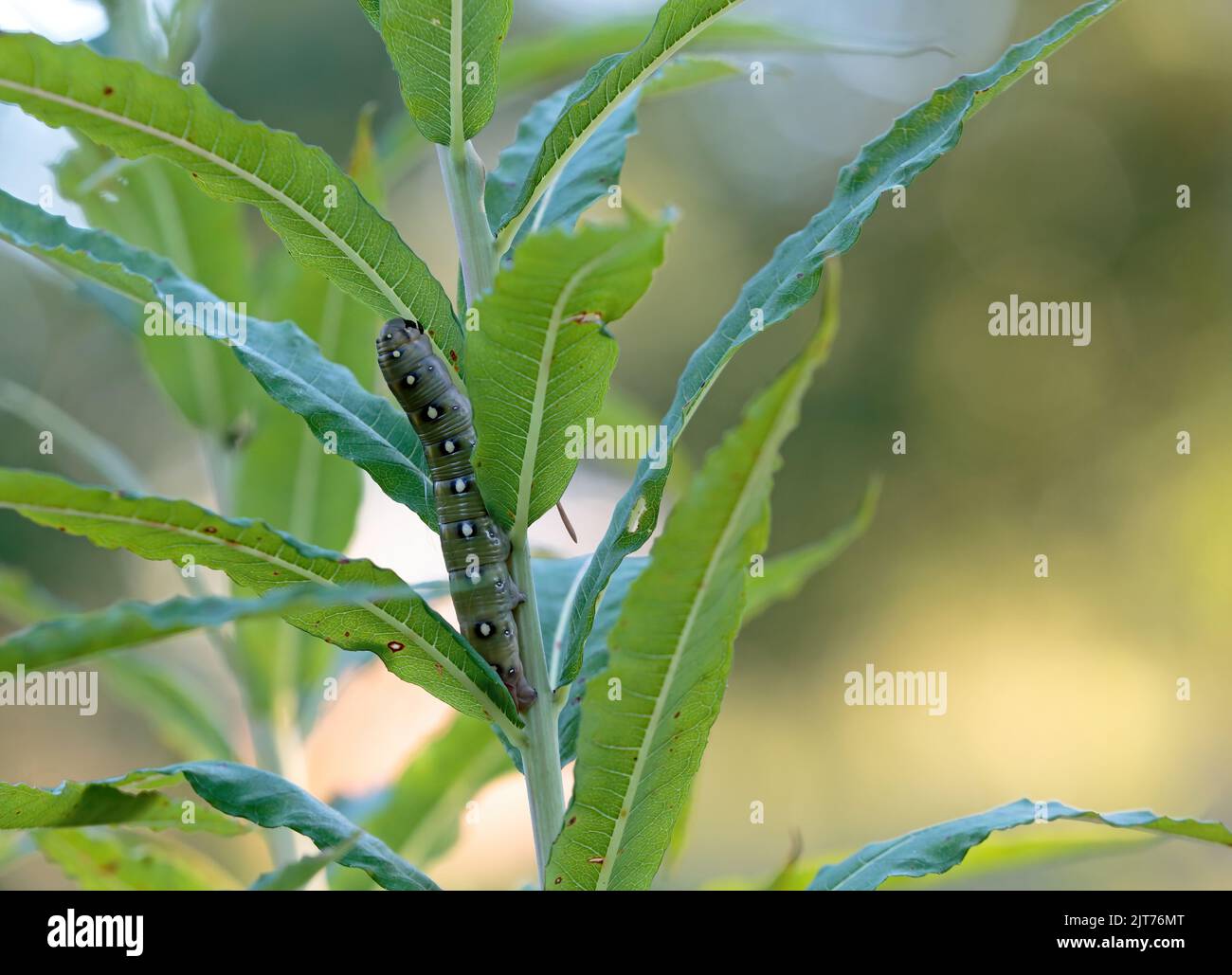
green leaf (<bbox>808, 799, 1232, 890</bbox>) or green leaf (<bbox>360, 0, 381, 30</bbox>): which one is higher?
green leaf (<bbox>360, 0, 381, 30</bbox>)

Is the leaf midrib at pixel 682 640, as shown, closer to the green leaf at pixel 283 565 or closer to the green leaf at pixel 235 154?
the green leaf at pixel 283 565

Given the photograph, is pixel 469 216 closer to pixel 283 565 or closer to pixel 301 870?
pixel 283 565

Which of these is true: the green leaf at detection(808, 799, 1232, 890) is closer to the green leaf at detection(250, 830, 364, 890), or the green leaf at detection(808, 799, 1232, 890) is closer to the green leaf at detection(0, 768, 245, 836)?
the green leaf at detection(250, 830, 364, 890)

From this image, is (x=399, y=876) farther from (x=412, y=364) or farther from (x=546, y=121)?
(x=546, y=121)

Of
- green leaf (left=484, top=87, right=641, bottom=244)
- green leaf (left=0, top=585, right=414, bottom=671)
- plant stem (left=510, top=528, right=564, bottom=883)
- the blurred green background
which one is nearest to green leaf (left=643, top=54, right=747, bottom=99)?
green leaf (left=484, top=87, right=641, bottom=244)

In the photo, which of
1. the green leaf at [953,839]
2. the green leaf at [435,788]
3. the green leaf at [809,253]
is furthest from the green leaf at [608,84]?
the green leaf at [435,788]
